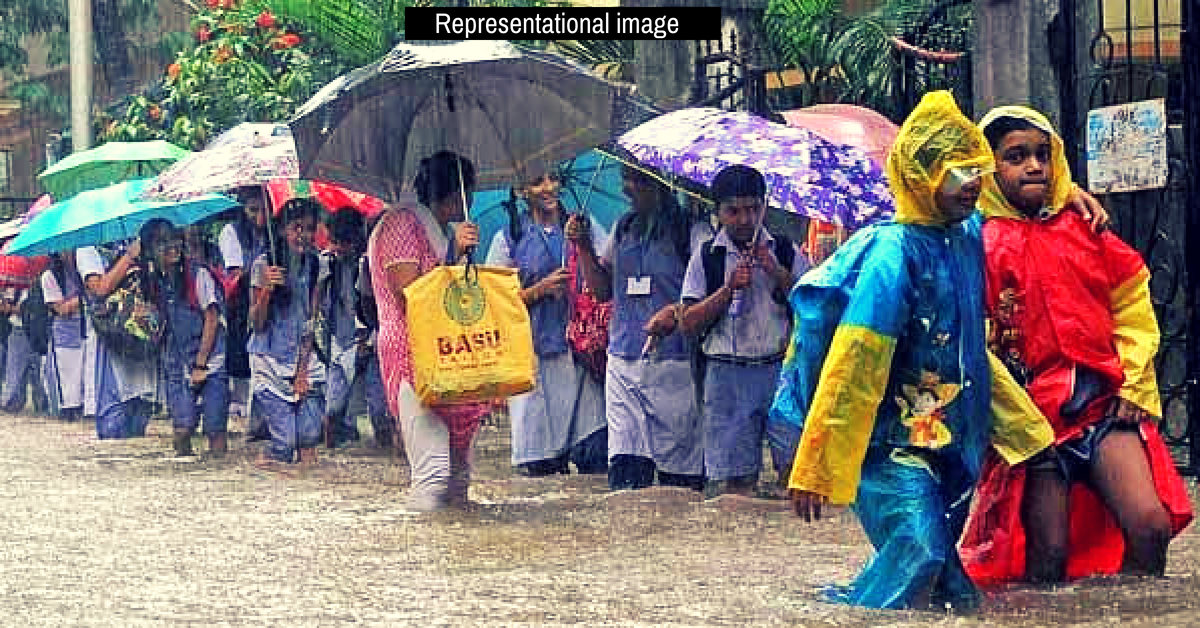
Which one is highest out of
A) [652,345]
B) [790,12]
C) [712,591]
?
[790,12]

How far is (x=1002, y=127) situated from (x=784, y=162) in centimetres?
274

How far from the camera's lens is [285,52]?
21250mm

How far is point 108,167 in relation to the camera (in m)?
18.5

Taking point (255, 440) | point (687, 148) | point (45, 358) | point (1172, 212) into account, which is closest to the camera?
point (687, 148)

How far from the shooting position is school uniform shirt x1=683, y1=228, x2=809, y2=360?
11.5m

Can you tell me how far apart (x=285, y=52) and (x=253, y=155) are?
752 centimetres

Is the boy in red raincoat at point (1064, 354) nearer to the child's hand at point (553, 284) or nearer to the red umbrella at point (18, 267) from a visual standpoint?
the child's hand at point (553, 284)

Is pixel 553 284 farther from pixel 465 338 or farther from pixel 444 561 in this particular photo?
pixel 444 561

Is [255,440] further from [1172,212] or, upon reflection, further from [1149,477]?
[1149,477]

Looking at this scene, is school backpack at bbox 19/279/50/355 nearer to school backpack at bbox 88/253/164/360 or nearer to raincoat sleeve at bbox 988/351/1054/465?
school backpack at bbox 88/253/164/360

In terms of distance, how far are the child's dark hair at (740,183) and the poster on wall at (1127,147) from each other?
1.73 meters

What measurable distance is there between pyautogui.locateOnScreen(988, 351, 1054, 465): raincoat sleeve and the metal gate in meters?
3.86

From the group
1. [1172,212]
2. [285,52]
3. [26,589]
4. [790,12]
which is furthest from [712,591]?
[285,52]

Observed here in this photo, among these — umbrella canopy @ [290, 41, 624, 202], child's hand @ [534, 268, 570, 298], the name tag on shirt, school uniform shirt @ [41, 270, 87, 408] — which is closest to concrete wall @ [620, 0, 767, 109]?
child's hand @ [534, 268, 570, 298]
